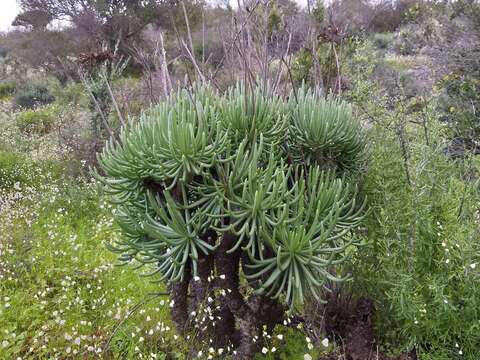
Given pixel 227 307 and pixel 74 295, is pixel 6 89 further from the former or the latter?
pixel 227 307

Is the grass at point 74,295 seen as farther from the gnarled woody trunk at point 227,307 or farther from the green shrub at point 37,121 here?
the green shrub at point 37,121

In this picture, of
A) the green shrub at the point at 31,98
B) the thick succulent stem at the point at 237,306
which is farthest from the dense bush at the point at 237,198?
the green shrub at the point at 31,98

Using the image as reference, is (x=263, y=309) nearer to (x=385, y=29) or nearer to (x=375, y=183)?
(x=375, y=183)

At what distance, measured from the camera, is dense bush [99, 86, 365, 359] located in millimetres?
1998

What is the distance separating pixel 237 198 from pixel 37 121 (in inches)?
388

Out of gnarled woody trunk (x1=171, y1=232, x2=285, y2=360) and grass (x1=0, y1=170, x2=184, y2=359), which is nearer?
gnarled woody trunk (x1=171, y1=232, x2=285, y2=360)

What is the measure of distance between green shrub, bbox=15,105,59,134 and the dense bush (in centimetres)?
843

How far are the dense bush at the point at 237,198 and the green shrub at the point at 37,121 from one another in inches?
332

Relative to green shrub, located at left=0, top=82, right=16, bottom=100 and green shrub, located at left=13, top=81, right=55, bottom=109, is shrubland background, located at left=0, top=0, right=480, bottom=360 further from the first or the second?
green shrub, located at left=0, top=82, right=16, bottom=100

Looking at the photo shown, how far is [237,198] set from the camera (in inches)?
77.3

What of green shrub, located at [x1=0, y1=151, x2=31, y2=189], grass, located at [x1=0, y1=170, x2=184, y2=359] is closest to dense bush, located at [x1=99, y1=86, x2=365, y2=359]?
grass, located at [x1=0, y1=170, x2=184, y2=359]

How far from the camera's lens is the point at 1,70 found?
19.8 m

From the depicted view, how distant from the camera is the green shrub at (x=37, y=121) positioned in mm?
9844

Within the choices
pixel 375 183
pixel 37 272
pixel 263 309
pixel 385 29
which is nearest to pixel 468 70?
pixel 375 183
